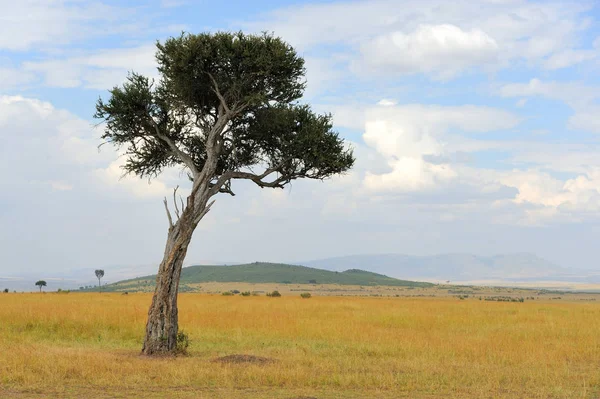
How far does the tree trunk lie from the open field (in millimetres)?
1006

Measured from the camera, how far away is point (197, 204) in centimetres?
2602

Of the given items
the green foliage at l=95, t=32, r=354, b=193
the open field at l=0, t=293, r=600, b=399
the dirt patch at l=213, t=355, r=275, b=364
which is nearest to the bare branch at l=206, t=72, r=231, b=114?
the green foliage at l=95, t=32, r=354, b=193

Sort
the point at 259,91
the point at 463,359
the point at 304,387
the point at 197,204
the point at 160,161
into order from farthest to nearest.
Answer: the point at 160,161 < the point at 259,91 < the point at 197,204 < the point at 463,359 < the point at 304,387

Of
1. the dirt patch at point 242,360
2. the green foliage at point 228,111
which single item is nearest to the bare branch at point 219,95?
the green foliage at point 228,111

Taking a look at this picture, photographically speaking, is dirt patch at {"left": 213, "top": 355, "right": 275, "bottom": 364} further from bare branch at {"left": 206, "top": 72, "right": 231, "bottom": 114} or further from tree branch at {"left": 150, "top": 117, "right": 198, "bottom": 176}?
bare branch at {"left": 206, "top": 72, "right": 231, "bottom": 114}

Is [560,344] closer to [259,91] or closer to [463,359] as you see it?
[463,359]

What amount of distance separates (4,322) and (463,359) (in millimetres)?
22527

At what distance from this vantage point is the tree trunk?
24531 millimetres

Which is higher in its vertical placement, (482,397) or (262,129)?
(262,129)

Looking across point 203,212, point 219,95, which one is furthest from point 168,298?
point 219,95

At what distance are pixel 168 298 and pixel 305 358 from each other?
535cm

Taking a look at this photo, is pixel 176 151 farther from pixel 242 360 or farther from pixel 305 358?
pixel 305 358

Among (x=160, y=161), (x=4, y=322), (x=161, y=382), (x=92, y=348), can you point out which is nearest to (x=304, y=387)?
(x=161, y=382)

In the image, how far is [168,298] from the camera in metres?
24.9
